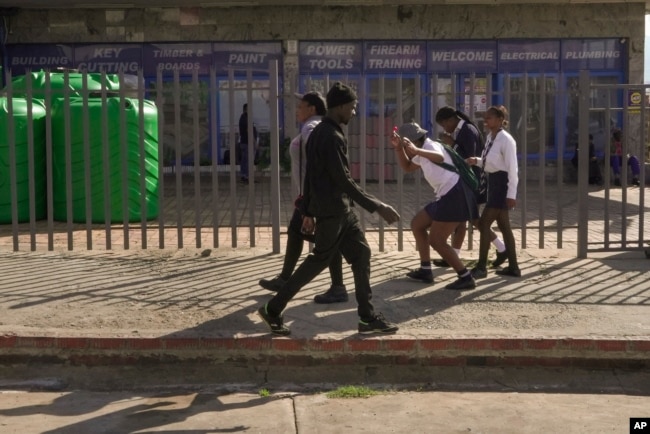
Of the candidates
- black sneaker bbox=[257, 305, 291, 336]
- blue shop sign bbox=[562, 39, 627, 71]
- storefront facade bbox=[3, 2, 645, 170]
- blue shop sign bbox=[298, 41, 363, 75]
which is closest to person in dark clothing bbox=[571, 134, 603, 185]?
storefront facade bbox=[3, 2, 645, 170]

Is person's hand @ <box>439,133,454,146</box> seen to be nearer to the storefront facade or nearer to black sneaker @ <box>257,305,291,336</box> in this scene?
black sneaker @ <box>257,305,291,336</box>

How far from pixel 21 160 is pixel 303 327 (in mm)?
6261

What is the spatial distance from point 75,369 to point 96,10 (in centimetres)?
1364

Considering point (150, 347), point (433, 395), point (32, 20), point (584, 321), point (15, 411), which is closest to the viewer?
point (15, 411)

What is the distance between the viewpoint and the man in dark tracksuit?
600 centimetres

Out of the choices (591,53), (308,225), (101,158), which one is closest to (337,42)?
(591,53)

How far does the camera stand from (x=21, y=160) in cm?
1142

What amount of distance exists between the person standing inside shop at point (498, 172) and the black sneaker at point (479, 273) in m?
0.01

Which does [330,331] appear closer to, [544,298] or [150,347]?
[150,347]

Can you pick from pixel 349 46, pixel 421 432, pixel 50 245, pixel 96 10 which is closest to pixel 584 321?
pixel 421 432

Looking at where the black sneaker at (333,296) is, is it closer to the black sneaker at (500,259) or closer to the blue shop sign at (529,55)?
the black sneaker at (500,259)

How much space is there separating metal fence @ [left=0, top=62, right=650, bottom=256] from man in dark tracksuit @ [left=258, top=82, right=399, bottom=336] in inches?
101

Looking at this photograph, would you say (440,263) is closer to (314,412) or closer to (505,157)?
(505,157)

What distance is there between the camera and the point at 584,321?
6.80m
